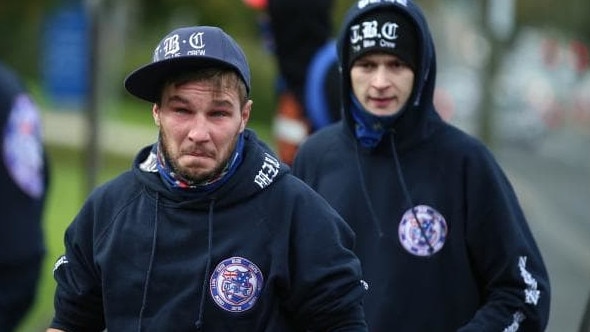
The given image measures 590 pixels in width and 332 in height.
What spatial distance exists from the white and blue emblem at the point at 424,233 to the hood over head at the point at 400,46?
0.28 m

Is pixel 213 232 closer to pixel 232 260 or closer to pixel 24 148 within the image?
pixel 232 260

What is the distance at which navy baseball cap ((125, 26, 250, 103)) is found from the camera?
4.12 meters

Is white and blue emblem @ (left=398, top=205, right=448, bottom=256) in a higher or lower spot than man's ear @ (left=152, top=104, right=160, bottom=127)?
lower

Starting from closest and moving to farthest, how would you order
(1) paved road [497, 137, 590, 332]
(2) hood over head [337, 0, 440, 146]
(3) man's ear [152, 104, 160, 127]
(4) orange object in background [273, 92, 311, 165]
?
(3) man's ear [152, 104, 160, 127]
(2) hood over head [337, 0, 440, 146]
(4) orange object in background [273, 92, 311, 165]
(1) paved road [497, 137, 590, 332]

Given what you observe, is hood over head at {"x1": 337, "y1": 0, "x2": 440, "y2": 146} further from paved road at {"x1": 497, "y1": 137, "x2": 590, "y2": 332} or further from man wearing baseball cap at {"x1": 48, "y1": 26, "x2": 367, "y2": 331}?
paved road at {"x1": 497, "y1": 137, "x2": 590, "y2": 332}

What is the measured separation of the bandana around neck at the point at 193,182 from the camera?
422cm

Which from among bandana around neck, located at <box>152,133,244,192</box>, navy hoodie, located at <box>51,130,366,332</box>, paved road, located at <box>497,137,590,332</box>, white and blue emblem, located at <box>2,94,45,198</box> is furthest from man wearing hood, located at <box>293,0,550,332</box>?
paved road, located at <box>497,137,590,332</box>

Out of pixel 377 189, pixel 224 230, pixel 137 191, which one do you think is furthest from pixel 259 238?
pixel 377 189

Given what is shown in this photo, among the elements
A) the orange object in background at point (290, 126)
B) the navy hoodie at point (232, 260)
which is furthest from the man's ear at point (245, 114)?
the orange object in background at point (290, 126)

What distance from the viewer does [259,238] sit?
13.8ft

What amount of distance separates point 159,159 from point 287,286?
48 centimetres

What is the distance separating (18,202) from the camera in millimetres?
6938

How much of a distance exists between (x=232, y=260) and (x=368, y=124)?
1513 millimetres

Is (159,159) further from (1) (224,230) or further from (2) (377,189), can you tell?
(2) (377,189)
